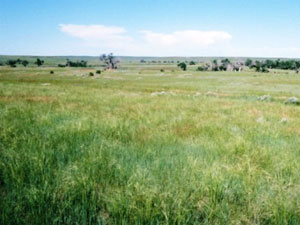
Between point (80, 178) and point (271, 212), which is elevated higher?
point (80, 178)

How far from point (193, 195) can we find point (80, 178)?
6.41ft

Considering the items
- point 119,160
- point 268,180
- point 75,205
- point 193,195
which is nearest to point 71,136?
point 119,160

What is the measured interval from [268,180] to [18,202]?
4428 mm

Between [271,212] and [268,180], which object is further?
[268,180]

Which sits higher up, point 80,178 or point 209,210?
point 80,178

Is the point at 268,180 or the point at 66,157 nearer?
the point at 268,180

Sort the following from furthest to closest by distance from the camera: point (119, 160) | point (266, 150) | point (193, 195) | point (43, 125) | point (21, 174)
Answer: point (43, 125), point (266, 150), point (119, 160), point (21, 174), point (193, 195)

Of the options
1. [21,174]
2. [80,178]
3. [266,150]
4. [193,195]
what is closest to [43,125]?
[21,174]

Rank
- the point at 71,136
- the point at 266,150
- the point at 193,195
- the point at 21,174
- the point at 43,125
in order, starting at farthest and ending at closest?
the point at 43,125 → the point at 71,136 → the point at 266,150 → the point at 21,174 → the point at 193,195

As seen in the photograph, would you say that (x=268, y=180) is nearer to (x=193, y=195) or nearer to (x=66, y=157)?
(x=193, y=195)

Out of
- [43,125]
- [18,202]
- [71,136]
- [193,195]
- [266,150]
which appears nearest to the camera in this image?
[18,202]

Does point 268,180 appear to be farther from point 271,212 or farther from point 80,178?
point 80,178

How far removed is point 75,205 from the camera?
3771mm

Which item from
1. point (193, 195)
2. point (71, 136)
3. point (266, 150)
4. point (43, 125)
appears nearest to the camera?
point (193, 195)
